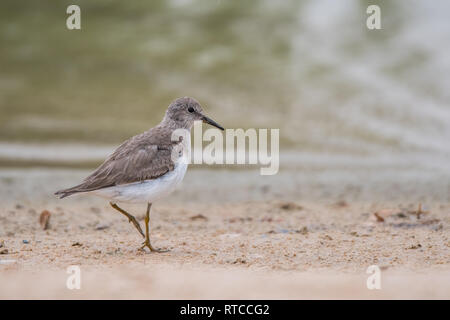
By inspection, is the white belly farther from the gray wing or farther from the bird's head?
the bird's head

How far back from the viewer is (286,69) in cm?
1552

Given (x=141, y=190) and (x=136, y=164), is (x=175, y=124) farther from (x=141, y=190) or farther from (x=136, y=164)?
(x=141, y=190)

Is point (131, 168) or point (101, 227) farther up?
point (131, 168)

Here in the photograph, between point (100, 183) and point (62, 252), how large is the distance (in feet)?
2.42

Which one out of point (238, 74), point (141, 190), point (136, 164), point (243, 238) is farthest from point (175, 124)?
point (238, 74)

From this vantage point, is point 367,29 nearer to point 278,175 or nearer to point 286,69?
point 286,69

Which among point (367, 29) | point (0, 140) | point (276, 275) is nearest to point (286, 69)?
point (367, 29)

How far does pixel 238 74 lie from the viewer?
15.4 m

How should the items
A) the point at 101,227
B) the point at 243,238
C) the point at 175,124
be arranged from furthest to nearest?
the point at 101,227, the point at 175,124, the point at 243,238

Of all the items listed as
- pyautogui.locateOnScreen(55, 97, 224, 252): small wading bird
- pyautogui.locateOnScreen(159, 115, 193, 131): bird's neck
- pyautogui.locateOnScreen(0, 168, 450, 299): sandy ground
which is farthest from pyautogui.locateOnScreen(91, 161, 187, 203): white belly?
pyautogui.locateOnScreen(159, 115, 193, 131): bird's neck

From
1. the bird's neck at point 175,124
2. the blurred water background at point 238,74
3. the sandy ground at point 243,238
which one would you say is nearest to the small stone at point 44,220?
the sandy ground at point 243,238

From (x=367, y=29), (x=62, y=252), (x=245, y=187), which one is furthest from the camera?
(x=367, y=29)

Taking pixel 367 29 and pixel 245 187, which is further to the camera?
pixel 367 29

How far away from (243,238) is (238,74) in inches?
360
